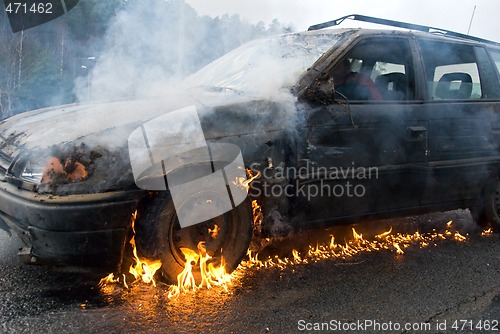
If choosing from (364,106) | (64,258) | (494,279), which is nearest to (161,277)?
(64,258)

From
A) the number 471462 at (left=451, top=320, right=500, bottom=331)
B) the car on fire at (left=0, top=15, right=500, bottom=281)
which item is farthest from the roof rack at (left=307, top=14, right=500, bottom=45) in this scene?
the number 471462 at (left=451, top=320, right=500, bottom=331)

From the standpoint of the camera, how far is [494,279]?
328 cm

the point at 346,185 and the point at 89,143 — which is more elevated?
the point at 89,143

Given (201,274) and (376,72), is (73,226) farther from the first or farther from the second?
(376,72)

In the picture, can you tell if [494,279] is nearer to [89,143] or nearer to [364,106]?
[364,106]

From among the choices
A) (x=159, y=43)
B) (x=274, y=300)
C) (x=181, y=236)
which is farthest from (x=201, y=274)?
(x=159, y=43)

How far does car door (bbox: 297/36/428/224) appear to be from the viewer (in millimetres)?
3084

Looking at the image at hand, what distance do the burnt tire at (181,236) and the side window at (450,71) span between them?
202 centimetres

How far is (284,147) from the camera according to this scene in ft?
9.66

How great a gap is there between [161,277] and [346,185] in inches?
58.5

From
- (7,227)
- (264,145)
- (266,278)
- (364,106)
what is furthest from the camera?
(364,106)

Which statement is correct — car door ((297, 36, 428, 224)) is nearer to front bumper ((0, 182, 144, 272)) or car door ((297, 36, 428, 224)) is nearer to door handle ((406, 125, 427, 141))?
door handle ((406, 125, 427, 141))

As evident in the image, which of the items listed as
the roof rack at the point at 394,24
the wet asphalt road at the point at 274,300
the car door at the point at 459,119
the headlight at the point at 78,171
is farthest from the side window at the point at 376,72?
the headlight at the point at 78,171

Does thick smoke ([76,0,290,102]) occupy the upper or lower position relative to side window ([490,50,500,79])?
upper
